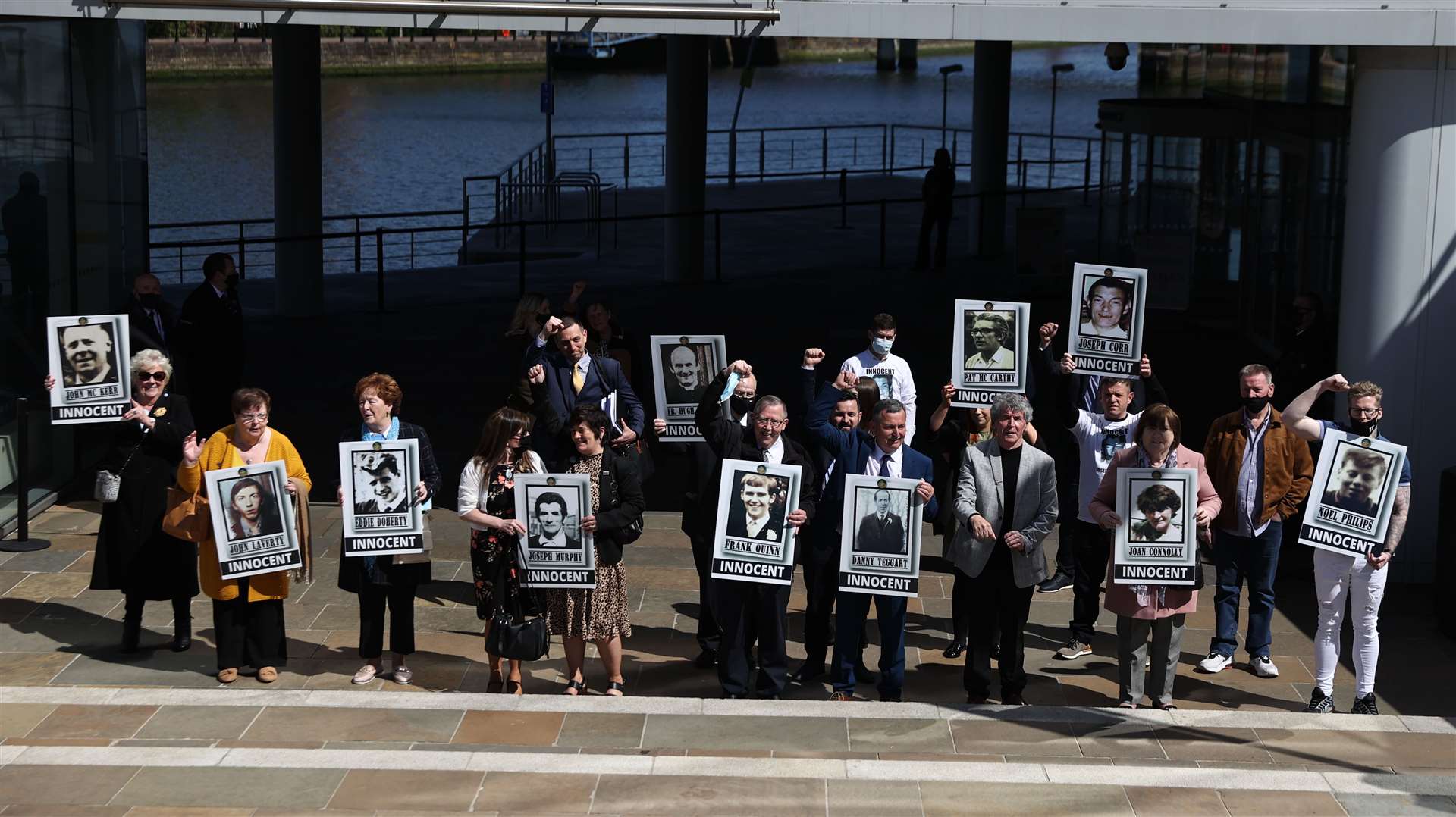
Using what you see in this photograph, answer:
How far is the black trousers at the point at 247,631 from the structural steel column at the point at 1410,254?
690cm

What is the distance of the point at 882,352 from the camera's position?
10000 millimetres

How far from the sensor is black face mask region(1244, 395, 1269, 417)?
902cm

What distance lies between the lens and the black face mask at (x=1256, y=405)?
29.6ft

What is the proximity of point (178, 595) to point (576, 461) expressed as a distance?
94.7 inches

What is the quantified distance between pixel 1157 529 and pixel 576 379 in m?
3.30

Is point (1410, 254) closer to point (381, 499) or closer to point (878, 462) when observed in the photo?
point (878, 462)

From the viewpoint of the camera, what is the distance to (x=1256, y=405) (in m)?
9.03

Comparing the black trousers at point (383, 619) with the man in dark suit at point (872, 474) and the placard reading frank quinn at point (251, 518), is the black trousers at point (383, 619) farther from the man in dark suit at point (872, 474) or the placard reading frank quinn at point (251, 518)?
the man in dark suit at point (872, 474)

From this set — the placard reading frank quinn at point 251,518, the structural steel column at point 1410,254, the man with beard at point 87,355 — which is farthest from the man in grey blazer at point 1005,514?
the man with beard at point 87,355

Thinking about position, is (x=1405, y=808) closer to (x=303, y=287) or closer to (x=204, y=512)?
(x=204, y=512)

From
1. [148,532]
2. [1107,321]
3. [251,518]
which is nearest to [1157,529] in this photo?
[1107,321]

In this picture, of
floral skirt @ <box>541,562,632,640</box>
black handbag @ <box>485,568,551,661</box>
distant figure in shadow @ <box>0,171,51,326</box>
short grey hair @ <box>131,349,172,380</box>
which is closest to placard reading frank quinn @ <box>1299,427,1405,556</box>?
floral skirt @ <box>541,562,632,640</box>

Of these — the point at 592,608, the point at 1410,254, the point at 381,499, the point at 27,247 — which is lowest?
the point at 592,608

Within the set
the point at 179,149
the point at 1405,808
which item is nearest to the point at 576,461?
the point at 1405,808
